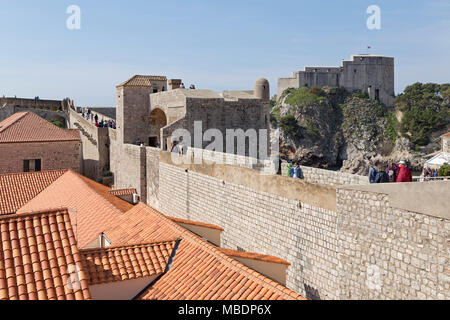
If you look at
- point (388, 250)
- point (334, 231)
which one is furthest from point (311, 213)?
point (388, 250)

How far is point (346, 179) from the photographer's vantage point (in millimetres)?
7836

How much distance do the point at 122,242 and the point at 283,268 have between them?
3.28 metres

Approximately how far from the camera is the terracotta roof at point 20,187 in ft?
47.2

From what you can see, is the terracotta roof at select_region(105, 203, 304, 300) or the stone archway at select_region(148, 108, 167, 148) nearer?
the terracotta roof at select_region(105, 203, 304, 300)

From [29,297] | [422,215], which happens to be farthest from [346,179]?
[29,297]

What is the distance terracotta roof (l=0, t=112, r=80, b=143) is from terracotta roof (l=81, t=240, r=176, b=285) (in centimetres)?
1680

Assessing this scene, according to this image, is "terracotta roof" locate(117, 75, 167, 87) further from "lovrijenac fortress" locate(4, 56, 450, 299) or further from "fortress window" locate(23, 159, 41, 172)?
"fortress window" locate(23, 159, 41, 172)

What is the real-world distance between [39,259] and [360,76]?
72690 millimetres

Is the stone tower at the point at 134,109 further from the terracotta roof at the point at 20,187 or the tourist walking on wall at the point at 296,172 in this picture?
the tourist walking on wall at the point at 296,172

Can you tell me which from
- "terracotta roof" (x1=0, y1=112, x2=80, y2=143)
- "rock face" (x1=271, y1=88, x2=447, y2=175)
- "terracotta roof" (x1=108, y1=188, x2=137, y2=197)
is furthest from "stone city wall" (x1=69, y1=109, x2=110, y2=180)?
"rock face" (x1=271, y1=88, x2=447, y2=175)

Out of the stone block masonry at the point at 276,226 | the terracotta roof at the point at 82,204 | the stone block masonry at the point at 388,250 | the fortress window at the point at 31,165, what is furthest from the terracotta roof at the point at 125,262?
the fortress window at the point at 31,165

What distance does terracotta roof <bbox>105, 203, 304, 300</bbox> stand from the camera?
16.4 feet

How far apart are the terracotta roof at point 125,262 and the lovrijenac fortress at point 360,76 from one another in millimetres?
68031
